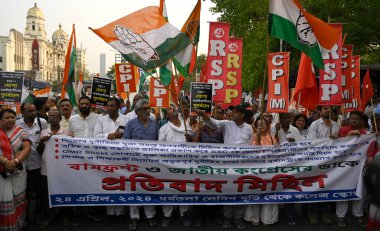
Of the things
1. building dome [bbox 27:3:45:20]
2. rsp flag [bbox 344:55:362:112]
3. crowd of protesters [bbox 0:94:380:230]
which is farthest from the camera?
building dome [bbox 27:3:45:20]

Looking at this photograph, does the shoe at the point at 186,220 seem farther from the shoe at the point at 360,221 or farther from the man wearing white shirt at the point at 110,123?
the shoe at the point at 360,221

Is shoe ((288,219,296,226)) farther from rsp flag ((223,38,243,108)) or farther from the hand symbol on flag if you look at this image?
rsp flag ((223,38,243,108))

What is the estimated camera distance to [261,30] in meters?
21.6

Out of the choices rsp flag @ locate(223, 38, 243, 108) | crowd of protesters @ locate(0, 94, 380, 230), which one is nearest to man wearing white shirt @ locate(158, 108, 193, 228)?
crowd of protesters @ locate(0, 94, 380, 230)

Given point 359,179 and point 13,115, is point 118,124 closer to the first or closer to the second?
point 13,115

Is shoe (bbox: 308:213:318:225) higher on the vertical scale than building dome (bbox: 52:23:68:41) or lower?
lower

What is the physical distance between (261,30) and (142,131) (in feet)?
57.9

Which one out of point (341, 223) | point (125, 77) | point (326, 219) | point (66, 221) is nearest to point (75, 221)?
point (66, 221)

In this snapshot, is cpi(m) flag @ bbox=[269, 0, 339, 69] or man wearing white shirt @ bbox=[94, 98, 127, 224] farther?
man wearing white shirt @ bbox=[94, 98, 127, 224]

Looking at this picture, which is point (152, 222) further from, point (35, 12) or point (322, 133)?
point (35, 12)

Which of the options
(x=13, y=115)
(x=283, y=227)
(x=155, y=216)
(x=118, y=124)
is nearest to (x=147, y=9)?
(x=118, y=124)

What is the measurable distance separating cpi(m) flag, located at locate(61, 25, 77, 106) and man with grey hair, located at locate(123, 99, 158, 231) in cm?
324

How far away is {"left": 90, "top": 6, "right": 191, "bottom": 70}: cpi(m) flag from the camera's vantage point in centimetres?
501

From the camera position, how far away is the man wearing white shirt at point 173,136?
210 inches
